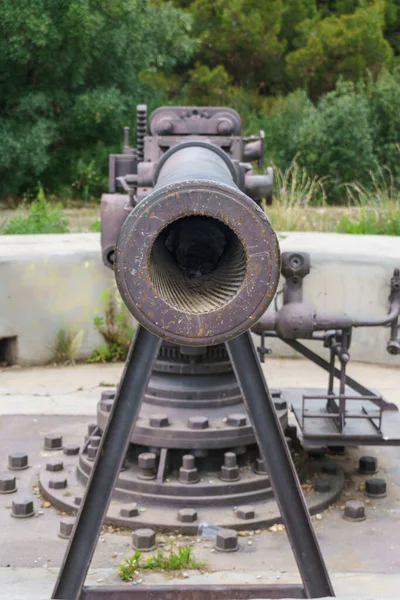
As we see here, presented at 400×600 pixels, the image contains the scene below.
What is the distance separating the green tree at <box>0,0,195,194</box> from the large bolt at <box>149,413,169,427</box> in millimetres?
12271

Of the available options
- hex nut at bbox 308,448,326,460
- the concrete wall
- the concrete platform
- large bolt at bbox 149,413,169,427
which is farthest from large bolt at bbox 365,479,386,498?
the concrete wall

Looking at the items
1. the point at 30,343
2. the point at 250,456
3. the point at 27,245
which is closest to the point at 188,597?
the point at 250,456

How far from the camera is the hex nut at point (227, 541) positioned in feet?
12.3

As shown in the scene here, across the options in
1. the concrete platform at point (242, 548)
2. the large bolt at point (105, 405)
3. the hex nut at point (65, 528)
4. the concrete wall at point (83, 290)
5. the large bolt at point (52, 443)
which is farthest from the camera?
the concrete wall at point (83, 290)

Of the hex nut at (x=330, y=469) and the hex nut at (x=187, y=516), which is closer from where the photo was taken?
the hex nut at (x=187, y=516)

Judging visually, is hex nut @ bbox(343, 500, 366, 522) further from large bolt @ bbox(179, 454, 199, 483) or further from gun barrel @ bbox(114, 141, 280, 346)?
gun barrel @ bbox(114, 141, 280, 346)

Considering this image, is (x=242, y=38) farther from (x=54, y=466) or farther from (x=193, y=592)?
(x=193, y=592)

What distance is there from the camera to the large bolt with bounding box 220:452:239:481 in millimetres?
4141

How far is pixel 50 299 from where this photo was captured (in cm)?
660

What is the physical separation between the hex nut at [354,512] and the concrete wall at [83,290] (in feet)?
8.68

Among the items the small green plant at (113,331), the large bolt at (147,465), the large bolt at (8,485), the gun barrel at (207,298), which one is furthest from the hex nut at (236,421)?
the small green plant at (113,331)

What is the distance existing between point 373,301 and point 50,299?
82.3 inches

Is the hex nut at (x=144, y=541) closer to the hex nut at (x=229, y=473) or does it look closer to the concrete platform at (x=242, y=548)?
the concrete platform at (x=242, y=548)

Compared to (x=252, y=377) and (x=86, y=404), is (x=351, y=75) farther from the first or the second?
(x=252, y=377)
